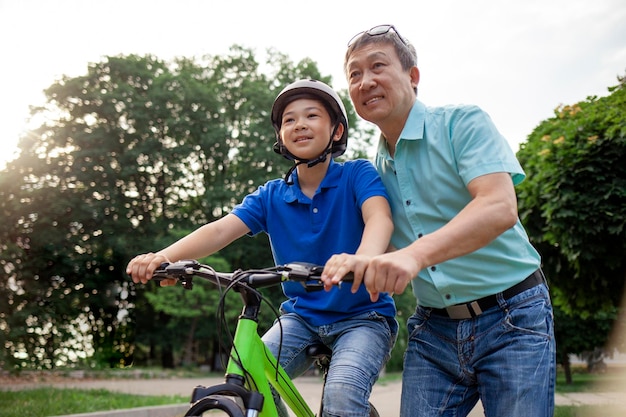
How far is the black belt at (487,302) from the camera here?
2.80m

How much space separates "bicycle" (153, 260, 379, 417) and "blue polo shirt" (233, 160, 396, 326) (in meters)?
0.46

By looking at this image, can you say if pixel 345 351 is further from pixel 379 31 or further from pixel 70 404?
pixel 70 404

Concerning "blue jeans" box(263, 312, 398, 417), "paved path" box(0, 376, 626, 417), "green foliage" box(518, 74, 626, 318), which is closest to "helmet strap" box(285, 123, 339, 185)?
"blue jeans" box(263, 312, 398, 417)

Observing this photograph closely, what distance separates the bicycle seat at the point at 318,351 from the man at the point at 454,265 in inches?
15.6

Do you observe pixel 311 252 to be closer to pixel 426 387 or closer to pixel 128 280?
pixel 426 387

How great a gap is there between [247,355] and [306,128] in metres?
1.21

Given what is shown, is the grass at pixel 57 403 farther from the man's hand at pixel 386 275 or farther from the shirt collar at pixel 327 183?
the man's hand at pixel 386 275

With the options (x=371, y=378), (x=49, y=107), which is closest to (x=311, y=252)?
(x=371, y=378)

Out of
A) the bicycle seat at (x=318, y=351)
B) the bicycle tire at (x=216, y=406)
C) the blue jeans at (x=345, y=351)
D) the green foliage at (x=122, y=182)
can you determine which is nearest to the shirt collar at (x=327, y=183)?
the blue jeans at (x=345, y=351)

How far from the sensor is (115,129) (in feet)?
90.0

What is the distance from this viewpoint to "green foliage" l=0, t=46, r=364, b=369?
2592 cm

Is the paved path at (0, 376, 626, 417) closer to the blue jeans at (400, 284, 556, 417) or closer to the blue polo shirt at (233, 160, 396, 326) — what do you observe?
the blue polo shirt at (233, 160, 396, 326)

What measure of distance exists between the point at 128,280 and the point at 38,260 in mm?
4469

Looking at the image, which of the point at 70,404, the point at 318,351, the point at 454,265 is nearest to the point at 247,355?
the point at 318,351
